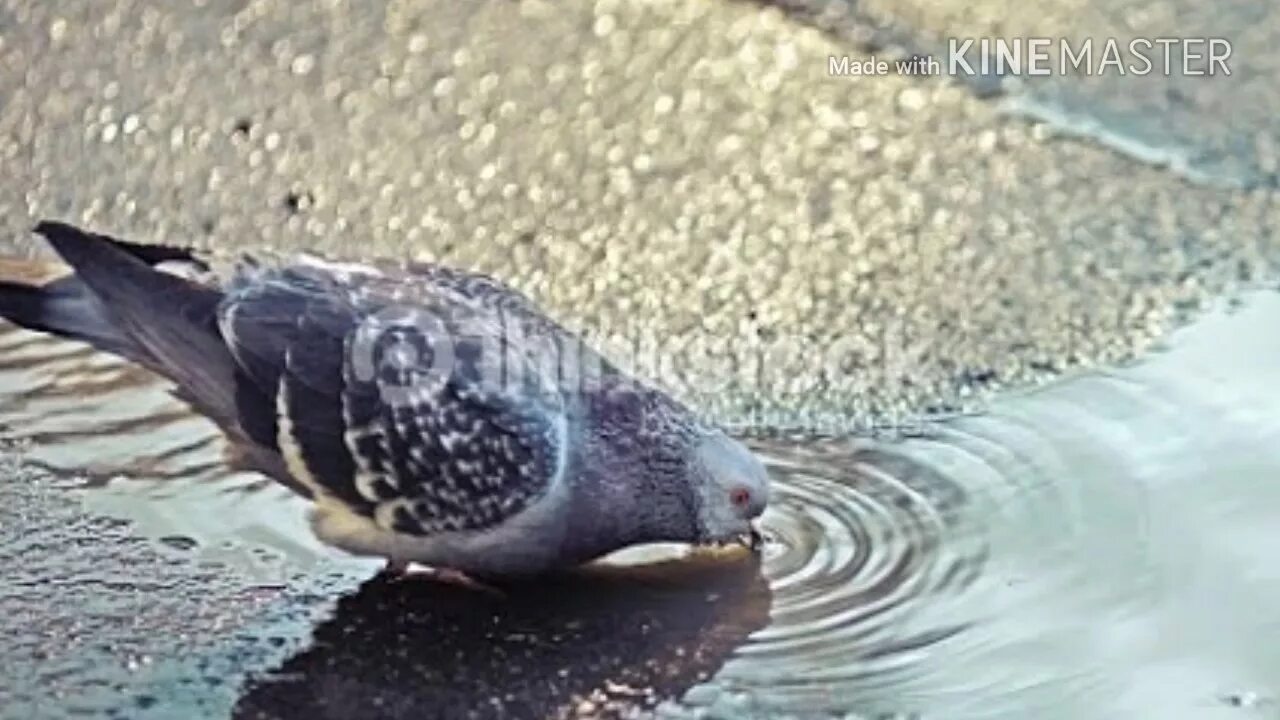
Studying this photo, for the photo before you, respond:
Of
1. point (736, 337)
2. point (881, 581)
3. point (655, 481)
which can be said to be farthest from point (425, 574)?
point (736, 337)

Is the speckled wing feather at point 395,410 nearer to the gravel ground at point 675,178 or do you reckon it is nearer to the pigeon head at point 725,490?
the pigeon head at point 725,490

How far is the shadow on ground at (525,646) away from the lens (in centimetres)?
365

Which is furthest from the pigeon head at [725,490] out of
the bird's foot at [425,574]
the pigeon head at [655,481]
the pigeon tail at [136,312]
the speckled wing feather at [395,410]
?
the pigeon tail at [136,312]

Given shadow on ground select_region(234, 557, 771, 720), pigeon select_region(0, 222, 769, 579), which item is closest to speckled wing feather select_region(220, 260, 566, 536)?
pigeon select_region(0, 222, 769, 579)

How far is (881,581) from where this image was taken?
3871mm

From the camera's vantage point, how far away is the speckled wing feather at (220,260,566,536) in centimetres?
392

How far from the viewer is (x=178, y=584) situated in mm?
3939

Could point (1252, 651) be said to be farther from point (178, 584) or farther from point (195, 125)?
point (195, 125)

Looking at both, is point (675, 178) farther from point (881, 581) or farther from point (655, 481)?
point (881, 581)

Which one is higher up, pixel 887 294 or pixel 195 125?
pixel 195 125

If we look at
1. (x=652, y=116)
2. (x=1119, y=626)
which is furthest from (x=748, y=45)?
(x=1119, y=626)

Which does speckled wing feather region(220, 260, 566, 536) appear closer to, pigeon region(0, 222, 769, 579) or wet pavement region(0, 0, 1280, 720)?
pigeon region(0, 222, 769, 579)

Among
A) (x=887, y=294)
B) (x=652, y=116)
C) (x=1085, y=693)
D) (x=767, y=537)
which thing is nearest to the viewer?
(x=1085, y=693)

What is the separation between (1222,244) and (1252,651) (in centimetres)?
154
